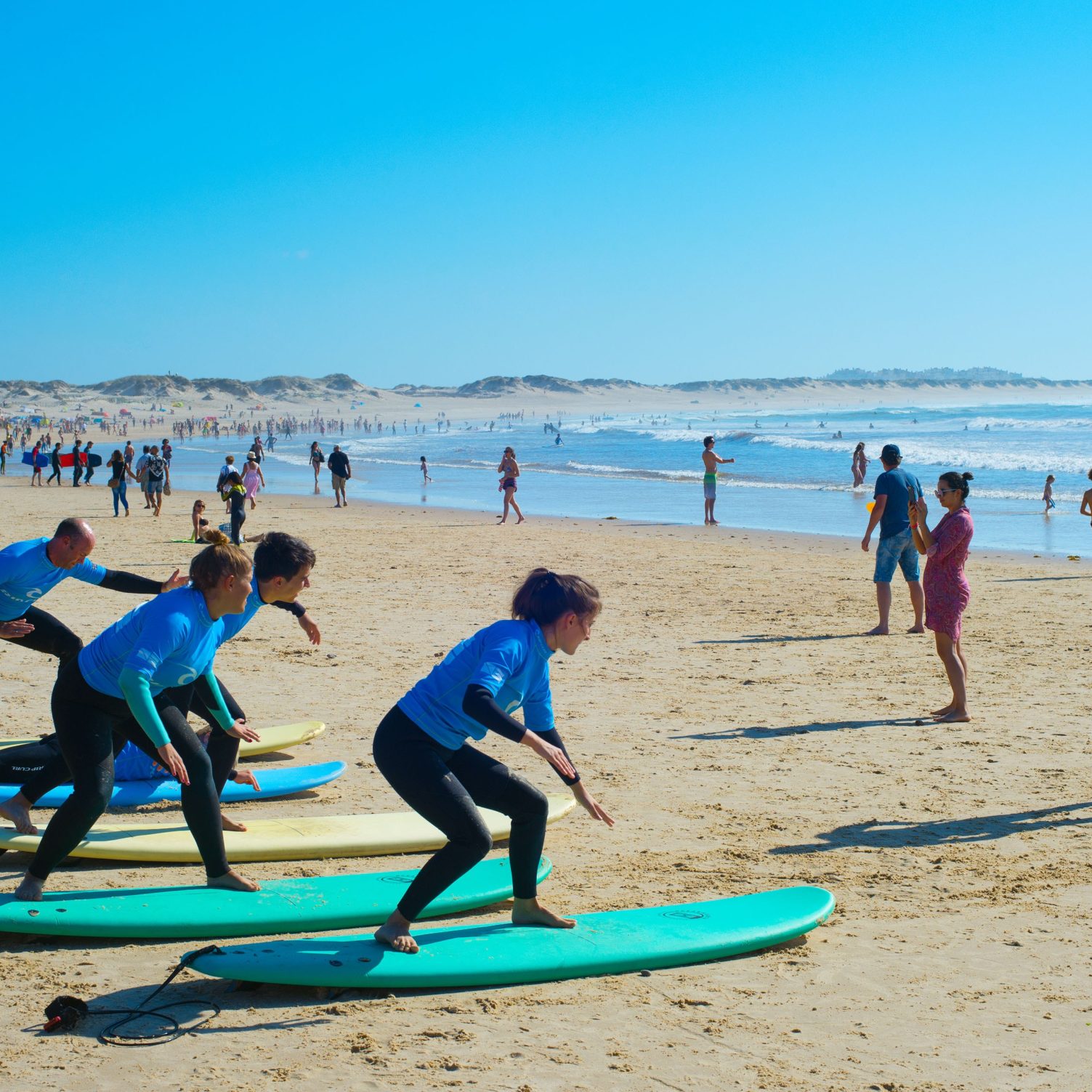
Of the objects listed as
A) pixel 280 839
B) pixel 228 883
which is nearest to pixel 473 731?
pixel 228 883

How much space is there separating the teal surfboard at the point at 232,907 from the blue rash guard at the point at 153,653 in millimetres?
742

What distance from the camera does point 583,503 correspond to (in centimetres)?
2786

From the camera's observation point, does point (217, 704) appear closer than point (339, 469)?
Yes

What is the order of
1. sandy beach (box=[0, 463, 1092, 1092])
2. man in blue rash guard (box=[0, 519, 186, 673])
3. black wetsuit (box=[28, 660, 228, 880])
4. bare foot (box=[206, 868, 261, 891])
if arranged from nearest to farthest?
1. sandy beach (box=[0, 463, 1092, 1092])
2. black wetsuit (box=[28, 660, 228, 880])
3. bare foot (box=[206, 868, 261, 891])
4. man in blue rash guard (box=[0, 519, 186, 673])

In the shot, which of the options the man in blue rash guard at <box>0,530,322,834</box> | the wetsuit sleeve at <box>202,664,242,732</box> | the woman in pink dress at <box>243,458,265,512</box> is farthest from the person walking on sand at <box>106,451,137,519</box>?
the wetsuit sleeve at <box>202,664,242,732</box>

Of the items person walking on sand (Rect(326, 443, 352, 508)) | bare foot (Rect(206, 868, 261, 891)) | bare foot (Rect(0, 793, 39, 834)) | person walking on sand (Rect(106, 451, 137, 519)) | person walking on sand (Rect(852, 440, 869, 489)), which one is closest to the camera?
bare foot (Rect(206, 868, 261, 891))

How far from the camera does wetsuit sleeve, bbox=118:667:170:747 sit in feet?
13.3

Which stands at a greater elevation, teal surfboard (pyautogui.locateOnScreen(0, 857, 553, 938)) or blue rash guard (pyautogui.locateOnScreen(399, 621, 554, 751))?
blue rash guard (pyautogui.locateOnScreen(399, 621, 554, 751))

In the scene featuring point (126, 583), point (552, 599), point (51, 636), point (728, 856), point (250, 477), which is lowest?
point (728, 856)

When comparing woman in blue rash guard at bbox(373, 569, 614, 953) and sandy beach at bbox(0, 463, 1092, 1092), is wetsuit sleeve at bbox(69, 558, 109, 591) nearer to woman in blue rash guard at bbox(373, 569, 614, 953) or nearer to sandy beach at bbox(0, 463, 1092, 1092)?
sandy beach at bbox(0, 463, 1092, 1092)

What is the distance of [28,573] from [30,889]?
2.02m

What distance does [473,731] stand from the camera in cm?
393

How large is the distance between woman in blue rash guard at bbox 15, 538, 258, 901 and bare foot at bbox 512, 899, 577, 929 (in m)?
1.25

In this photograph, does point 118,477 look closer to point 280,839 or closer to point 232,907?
point 280,839
